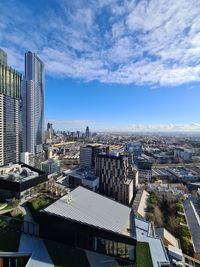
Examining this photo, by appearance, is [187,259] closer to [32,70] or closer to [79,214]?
[79,214]

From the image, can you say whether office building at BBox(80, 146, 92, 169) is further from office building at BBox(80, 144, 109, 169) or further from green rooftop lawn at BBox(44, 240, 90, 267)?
green rooftop lawn at BBox(44, 240, 90, 267)

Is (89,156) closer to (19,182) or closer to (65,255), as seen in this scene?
(19,182)

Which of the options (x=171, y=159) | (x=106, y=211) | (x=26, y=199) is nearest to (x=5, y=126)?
(x=26, y=199)

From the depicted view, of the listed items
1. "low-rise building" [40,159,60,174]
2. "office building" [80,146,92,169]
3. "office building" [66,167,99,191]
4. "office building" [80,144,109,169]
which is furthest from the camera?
"office building" [80,146,92,169]

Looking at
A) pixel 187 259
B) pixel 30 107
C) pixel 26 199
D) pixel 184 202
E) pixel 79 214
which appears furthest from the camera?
pixel 30 107

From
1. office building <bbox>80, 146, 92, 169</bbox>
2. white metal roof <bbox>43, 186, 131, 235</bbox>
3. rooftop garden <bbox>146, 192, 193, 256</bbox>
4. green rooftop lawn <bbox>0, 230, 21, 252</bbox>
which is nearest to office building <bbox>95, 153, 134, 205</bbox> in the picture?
rooftop garden <bbox>146, 192, 193, 256</bbox>

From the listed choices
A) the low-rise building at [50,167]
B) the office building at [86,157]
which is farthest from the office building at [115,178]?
the low-rise building at [50,167]
